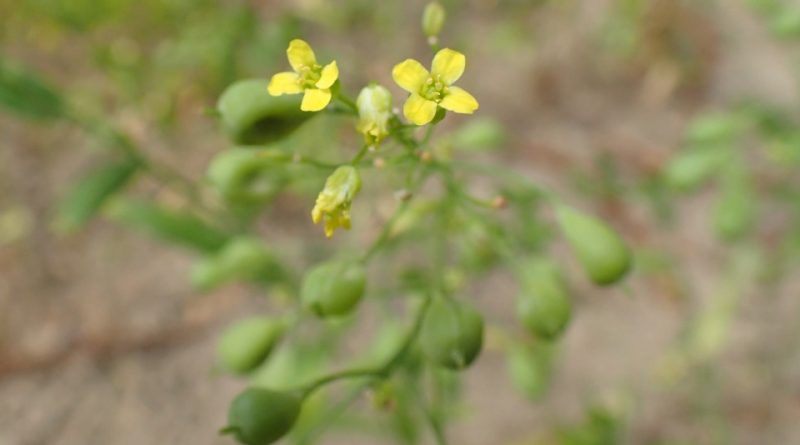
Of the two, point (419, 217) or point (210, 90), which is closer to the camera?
point (419, 217)

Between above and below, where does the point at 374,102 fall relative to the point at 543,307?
above

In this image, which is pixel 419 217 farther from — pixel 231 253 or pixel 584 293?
pixel 584 293

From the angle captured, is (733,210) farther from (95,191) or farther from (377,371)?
(95,191)

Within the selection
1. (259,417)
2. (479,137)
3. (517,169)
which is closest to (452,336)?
(259,417)

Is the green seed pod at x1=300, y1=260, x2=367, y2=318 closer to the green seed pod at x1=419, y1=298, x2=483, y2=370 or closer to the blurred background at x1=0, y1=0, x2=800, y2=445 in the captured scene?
the green seed pod at x1=419, y1=298, x2=483, y2=370

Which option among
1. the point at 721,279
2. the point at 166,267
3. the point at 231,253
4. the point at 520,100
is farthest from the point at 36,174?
the point at 721,279

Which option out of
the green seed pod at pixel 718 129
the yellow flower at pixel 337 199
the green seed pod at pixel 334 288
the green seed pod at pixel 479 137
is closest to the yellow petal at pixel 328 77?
the yellow flower at pixel 337 199
